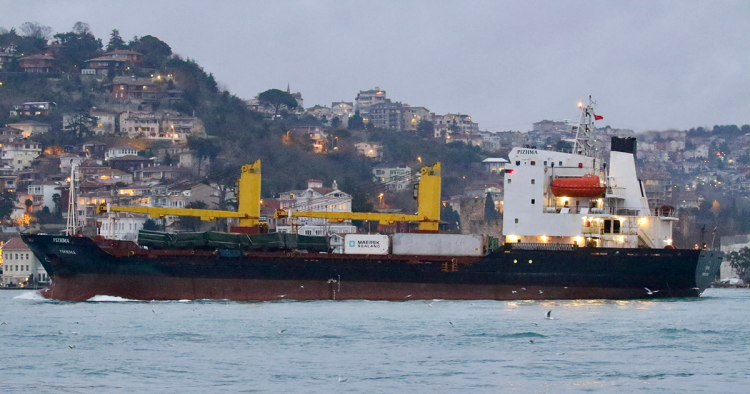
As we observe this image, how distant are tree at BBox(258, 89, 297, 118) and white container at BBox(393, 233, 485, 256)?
327ft

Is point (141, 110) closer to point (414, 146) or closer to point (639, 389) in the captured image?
point (414, 146)

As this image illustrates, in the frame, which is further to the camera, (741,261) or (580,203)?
(741,261)

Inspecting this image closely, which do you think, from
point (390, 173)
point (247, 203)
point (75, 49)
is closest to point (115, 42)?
point (75, 49)

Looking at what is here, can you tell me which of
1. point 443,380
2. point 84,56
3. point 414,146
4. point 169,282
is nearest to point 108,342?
point 443,380

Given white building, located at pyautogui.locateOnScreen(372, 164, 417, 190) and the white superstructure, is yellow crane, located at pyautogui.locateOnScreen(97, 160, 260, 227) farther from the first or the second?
white building, located at pyautogui.locateOnScreen(372, 164, 417, 190)

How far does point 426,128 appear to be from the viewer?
155 metres

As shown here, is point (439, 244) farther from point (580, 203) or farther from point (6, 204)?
point (6, 204)

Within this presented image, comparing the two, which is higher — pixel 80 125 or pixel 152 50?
pixel 152 50

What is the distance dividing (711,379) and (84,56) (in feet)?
419

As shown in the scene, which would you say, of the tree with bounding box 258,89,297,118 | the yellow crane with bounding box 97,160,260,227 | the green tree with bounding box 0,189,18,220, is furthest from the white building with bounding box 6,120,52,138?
the yellow crane with bounding box 97,160,260,227

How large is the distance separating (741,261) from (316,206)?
31711mm

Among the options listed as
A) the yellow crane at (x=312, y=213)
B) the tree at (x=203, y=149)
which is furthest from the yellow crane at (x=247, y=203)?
the tree at (x=203, y=149)

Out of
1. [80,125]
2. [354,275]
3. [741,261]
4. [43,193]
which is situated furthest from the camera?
[80,125]

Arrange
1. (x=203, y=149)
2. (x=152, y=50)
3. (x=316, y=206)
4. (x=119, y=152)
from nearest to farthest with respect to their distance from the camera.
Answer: (x=316, y=206) < (x=203, y=149) < (x=119, y=152) < (x=152, y=50)
